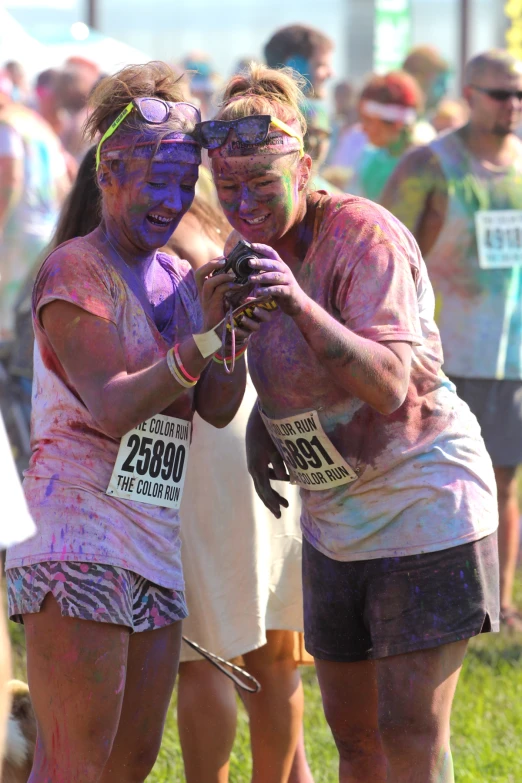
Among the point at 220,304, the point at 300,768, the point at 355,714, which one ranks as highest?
the point at 220,304

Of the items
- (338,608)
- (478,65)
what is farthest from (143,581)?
(478,65)

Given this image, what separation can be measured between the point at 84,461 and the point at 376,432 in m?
0.65

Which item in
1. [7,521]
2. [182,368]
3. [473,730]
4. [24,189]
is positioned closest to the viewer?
[7,521]

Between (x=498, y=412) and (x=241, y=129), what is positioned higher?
(x=241, y=129)

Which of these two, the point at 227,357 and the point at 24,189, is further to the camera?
the point at 24,189

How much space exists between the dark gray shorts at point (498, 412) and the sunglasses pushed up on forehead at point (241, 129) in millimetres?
2968

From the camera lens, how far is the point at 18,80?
10.8 metres

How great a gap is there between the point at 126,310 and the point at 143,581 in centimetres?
60

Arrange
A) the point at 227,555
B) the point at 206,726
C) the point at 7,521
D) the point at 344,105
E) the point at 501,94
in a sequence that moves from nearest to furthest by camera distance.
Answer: the point at 7,521 → the point at 206,726 → the point at 227,555 → the point at 501,94 → the point at 344,105

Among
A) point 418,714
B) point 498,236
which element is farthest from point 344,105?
point 418,714

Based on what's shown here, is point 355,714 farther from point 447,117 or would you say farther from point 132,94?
point 447,117

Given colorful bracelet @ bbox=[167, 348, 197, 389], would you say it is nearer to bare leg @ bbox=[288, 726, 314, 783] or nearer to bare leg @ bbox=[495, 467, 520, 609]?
bare leg @ bbox=[288, 726, 314, 783]

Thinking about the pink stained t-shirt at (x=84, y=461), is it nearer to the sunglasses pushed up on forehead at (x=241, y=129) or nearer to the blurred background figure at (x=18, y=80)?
the sunglasses pushed up on forehead at (x=241, y=129)

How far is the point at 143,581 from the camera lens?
8.94 feet
